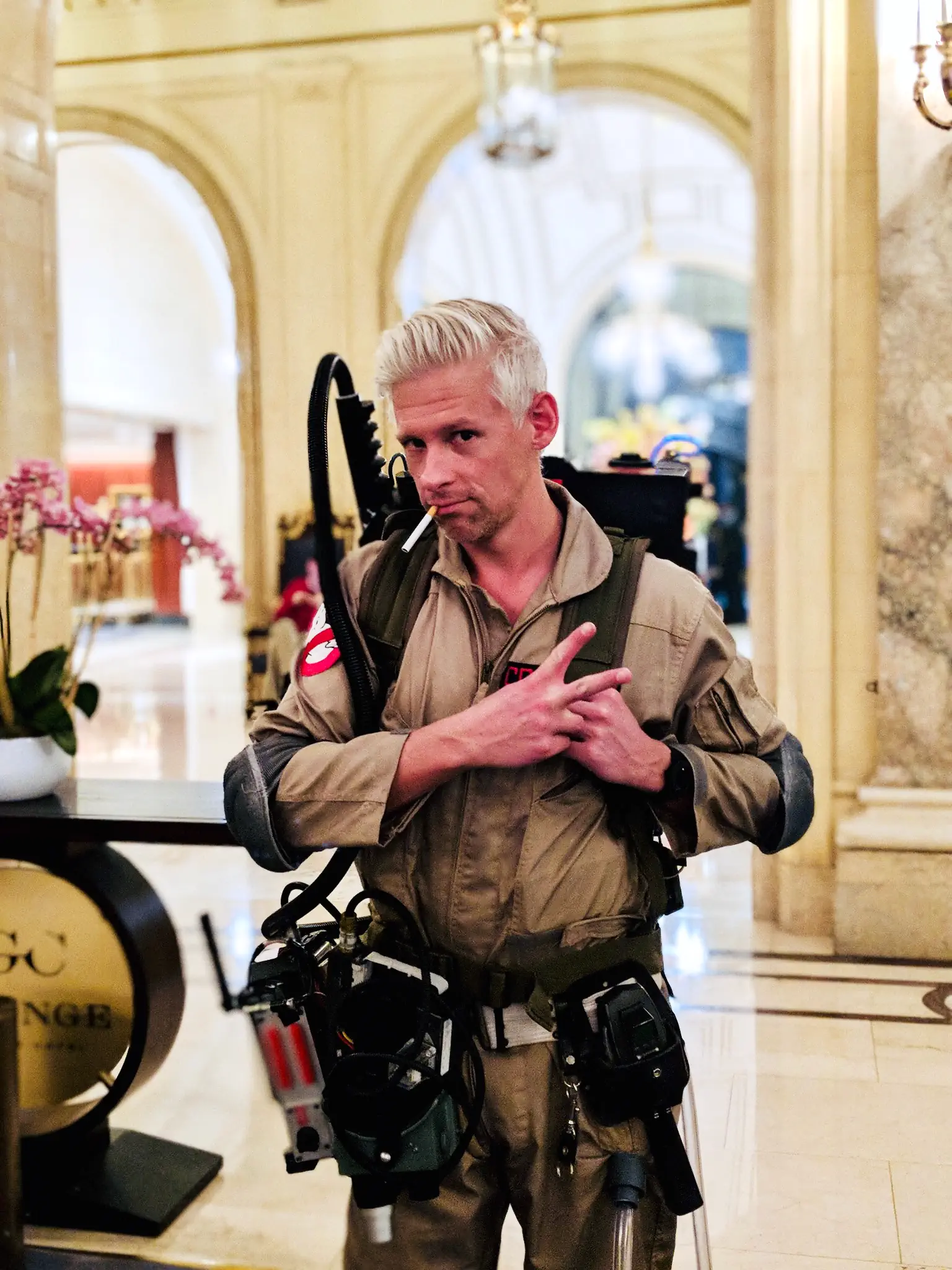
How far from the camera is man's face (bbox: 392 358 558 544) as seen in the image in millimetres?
1601

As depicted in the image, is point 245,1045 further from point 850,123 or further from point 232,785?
point 850,123

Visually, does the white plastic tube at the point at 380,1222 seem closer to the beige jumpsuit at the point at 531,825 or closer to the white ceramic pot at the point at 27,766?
the beige jumpsuit at the point at 531,825

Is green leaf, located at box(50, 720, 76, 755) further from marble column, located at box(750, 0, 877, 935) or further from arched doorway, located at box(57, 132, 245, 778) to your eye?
arched doorway, located at box(57, 132, 245, 778)

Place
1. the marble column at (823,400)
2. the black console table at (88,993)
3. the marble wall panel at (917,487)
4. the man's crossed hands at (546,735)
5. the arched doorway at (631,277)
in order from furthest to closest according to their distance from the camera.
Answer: the arched doorway at (631,277), the marble column at (823,400), the marble wall panel at (917,487), the black console table at (88,993), the man's crossed hands at (546,735)

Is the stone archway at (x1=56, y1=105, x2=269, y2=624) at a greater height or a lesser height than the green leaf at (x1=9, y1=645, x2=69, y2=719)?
greater

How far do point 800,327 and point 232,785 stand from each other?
160 inches

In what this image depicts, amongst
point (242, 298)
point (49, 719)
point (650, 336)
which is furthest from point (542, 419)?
point (650, 336)

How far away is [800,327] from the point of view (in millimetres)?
5105

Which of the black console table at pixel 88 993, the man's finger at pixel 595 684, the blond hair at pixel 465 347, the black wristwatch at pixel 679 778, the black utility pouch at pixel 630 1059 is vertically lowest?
the black console table at pixel 88 993

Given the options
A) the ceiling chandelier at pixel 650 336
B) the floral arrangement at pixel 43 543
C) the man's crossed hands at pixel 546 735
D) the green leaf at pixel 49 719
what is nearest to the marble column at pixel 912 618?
the floral arrangement at pixel 43 543

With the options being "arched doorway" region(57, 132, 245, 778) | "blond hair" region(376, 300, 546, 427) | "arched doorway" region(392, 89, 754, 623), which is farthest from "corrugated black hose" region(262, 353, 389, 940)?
"arched doorway" region(392, 89, 754, 623)

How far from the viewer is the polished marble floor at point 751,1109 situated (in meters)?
3.04

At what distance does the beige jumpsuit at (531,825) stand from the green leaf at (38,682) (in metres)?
1.81

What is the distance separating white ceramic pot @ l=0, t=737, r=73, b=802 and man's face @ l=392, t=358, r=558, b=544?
1989 mm
